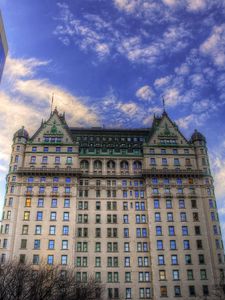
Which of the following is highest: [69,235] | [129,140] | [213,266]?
[129,140]

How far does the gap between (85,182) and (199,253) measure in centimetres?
3495

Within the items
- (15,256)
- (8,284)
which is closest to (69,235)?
(15,256)

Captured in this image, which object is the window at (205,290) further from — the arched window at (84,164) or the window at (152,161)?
the arched window at (84,164)

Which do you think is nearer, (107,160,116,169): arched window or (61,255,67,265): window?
(61,255,67,265): window

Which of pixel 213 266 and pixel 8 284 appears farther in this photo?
pixel 213 266

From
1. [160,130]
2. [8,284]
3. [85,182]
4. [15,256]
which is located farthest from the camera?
[160,130]

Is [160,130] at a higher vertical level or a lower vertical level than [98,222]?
higher

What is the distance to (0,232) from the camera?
81.6 metres

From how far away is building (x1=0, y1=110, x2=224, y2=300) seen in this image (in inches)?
3118

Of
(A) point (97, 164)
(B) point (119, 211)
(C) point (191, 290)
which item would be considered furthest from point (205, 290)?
(A) point (97, 164)

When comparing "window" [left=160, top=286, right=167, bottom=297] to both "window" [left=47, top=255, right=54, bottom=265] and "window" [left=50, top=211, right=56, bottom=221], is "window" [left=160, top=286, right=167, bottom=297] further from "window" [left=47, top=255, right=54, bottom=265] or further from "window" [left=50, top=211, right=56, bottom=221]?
"window" [left=50, top=211, right=56, bottom=221]

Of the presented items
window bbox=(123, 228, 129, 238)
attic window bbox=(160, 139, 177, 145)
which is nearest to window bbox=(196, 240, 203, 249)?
window bbox=(123, 228, 129, 238)

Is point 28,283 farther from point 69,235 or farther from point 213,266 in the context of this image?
point 213,266

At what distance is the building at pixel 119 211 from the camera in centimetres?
7919
